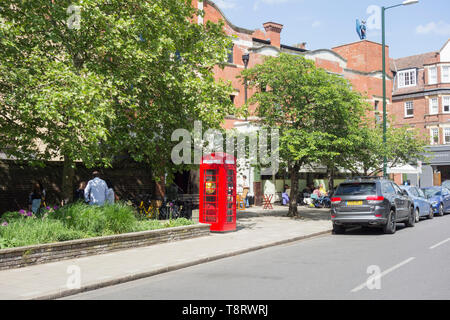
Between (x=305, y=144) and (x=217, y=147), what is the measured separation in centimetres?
357

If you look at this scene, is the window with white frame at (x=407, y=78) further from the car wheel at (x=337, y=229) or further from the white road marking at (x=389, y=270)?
the white road marking at (x=389, y=270)

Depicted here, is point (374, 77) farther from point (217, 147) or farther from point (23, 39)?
point (23, 39)

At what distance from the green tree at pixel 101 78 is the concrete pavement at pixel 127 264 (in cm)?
278

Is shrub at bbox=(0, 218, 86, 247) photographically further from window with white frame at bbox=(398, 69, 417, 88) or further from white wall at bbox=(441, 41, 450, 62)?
white wall at bbox=(441, 41, 450, 62)

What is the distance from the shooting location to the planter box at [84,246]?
870cm

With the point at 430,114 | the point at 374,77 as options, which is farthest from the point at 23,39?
the point at 430,114

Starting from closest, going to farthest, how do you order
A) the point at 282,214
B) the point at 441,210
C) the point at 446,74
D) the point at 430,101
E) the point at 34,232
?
the point at 34,232 → the point at 282,214 → the point at 441,210 → the point at 446,74 → the point at 430,101

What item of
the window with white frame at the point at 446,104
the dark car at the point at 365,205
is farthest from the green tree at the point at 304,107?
the window with white frame at the point at 446,104

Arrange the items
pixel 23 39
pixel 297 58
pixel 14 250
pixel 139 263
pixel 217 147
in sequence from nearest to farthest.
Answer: pixel 14 250, pixel 139 263, pixel 23 39, pixel 217 147, pixel 297 58

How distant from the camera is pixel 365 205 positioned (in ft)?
47.1

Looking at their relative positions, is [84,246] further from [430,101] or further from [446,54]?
[446,54]

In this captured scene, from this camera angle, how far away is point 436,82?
4622cm

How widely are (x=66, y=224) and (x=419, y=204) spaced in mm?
15023

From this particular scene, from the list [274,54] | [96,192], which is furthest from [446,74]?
[96,192]
